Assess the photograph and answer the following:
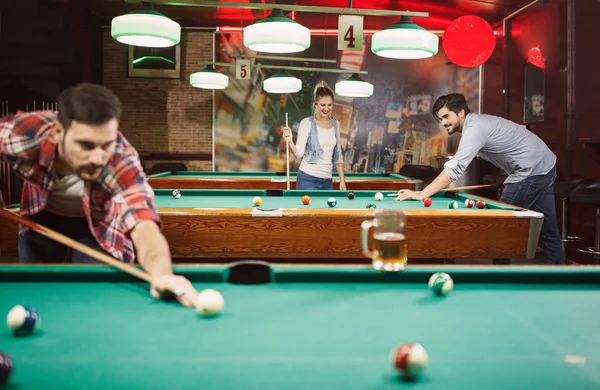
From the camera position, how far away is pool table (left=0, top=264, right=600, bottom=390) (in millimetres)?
1001

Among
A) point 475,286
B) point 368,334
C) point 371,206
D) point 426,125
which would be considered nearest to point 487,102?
point 426,125

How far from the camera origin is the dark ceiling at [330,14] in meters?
7.48

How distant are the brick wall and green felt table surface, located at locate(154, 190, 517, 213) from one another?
5.14 m

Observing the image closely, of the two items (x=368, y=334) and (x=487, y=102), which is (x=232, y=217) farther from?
(x=487, y=102)

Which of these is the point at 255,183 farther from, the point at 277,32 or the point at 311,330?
the point at 311,330

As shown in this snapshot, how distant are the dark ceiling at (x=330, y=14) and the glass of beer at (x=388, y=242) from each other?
18.3ft

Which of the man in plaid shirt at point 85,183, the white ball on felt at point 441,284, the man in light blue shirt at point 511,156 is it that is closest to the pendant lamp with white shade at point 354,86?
the man in light blue shirt at point 511,156

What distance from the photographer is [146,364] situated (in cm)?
106

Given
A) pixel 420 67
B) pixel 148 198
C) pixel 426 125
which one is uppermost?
pixel 420 67

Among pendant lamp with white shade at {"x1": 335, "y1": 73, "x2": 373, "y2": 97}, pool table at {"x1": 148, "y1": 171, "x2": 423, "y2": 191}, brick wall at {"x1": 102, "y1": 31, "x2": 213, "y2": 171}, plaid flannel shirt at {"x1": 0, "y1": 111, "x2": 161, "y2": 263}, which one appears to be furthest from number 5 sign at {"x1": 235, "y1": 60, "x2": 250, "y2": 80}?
plaid flannel shirt at {"x1": 0, "y1": 111, "x2": 161, "y2": 263}

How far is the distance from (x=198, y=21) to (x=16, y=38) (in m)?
2.70

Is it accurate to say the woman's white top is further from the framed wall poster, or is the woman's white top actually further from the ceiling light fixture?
the framed wall poster

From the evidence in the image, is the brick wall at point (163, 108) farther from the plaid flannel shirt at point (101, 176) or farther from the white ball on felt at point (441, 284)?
the white ball on felt at point (441, 284)

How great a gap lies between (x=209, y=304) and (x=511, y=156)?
316cm
